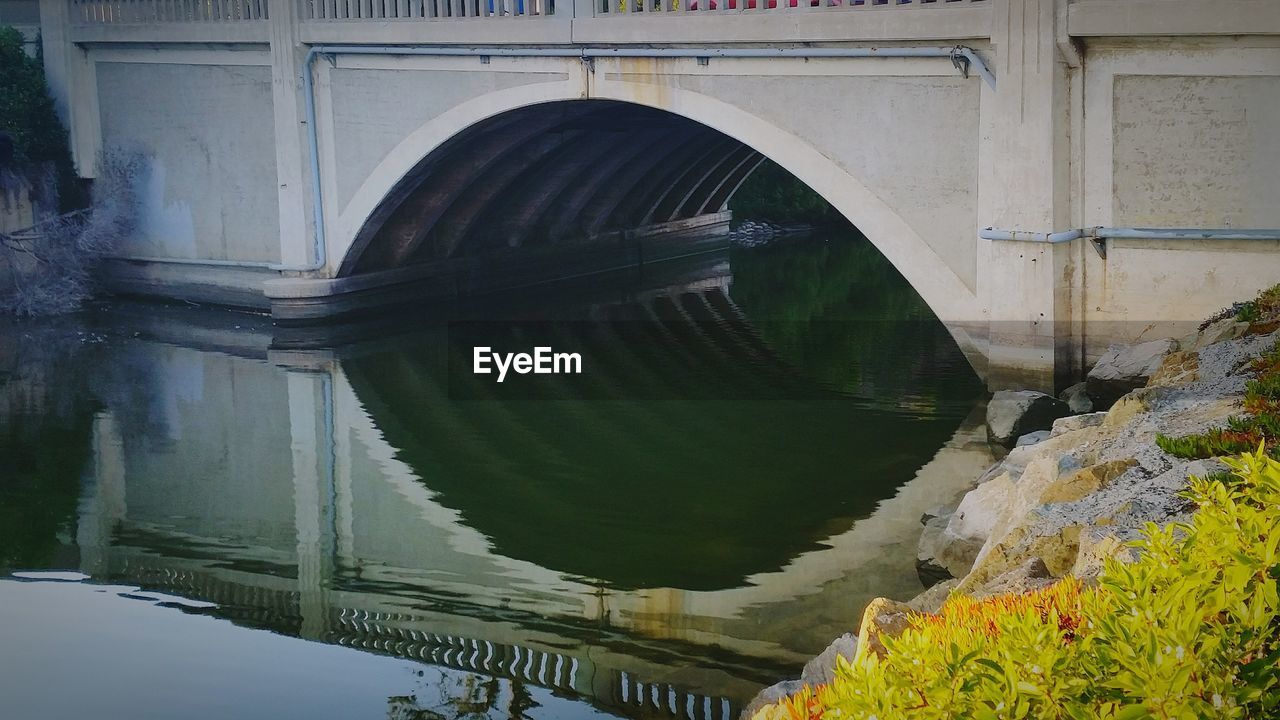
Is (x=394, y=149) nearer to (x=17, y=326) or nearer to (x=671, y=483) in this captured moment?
(x=17, y=326)

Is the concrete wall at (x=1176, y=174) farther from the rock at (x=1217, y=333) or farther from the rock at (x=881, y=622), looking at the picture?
the rock at (x=881, y=622)

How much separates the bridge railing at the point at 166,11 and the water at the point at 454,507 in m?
4.53

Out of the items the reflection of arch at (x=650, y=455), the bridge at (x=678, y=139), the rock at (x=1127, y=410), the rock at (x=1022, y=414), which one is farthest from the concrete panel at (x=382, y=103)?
the rock at (x=1127, y=410)

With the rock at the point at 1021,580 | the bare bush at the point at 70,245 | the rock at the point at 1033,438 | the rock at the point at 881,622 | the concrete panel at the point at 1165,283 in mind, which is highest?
the bare bush at the point at 70,245

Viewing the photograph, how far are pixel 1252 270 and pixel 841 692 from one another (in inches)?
407

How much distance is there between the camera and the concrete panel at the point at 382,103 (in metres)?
18.2

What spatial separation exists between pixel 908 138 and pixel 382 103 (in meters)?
8.05

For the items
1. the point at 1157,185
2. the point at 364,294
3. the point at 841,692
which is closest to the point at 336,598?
the point at 841,692

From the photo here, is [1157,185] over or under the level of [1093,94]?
under

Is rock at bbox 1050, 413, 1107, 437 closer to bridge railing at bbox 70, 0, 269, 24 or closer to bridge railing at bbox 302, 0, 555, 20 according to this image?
bridge railing at bbox 302, 0, 555, 20

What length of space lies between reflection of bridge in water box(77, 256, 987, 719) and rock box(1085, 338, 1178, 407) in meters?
1.18

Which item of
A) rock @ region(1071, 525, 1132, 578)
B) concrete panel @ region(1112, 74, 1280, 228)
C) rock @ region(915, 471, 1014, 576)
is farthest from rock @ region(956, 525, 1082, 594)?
concrete panel @ region(1112, 74, 1280, 228)

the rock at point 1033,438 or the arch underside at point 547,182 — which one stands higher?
the arch underside at point 547,182

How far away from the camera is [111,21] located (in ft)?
73.2
